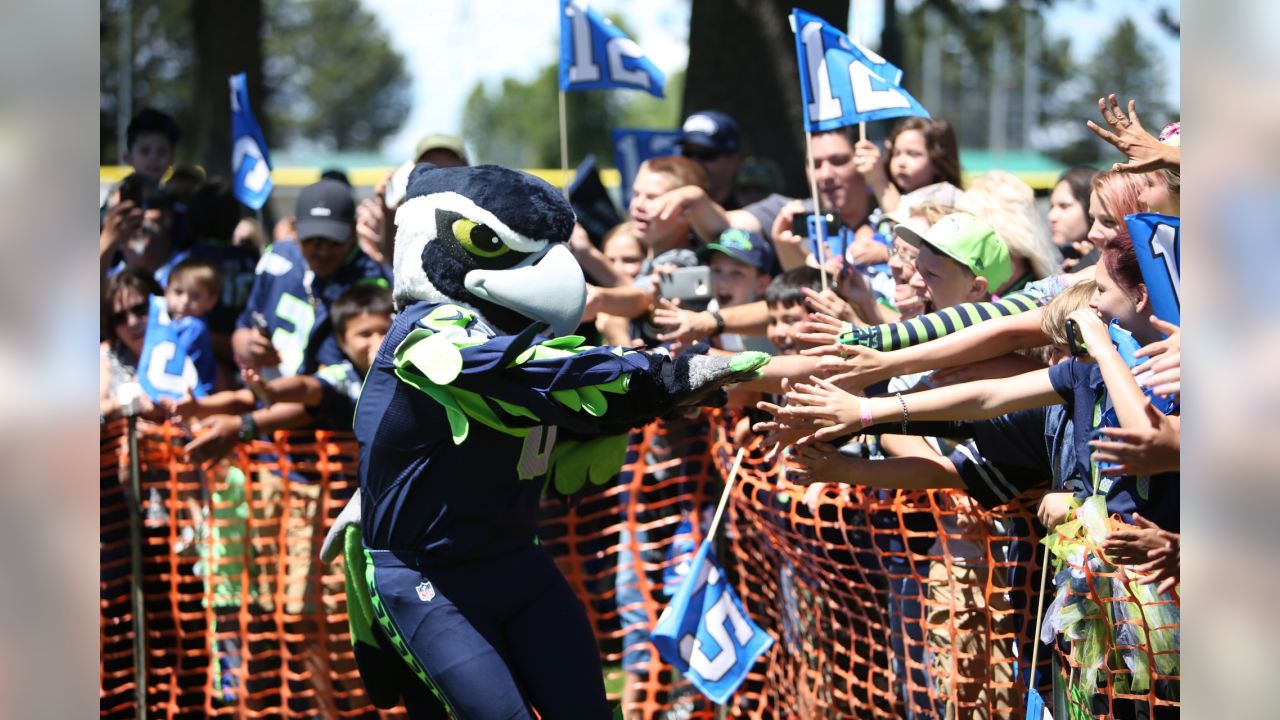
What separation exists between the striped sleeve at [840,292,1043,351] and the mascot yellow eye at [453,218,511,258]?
1020 mm

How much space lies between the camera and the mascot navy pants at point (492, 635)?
3.81 m

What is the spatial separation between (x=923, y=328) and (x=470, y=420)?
1327 mm

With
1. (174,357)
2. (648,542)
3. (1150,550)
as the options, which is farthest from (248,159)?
(1150,550)

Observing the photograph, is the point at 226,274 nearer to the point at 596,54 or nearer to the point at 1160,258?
the point at 596,54

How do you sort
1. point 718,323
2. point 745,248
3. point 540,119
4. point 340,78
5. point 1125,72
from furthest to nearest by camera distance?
point 340,78 → point 540,119 → point 1125,72 → point 745,248 → point 718,323

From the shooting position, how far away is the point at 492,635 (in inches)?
154

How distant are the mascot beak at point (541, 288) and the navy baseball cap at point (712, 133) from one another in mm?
3138

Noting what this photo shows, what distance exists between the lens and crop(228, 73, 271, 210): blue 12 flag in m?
6.96

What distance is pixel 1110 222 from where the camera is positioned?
12.5 ft

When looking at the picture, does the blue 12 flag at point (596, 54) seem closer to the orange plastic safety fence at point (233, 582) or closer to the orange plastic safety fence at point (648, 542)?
the orange plastic safety fence at point (648, 542)

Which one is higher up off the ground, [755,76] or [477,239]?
[755,76]

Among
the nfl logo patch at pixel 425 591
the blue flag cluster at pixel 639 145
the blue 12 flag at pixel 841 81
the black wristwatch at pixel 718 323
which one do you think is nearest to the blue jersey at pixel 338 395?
the black wristwatch at pixel 718 323
